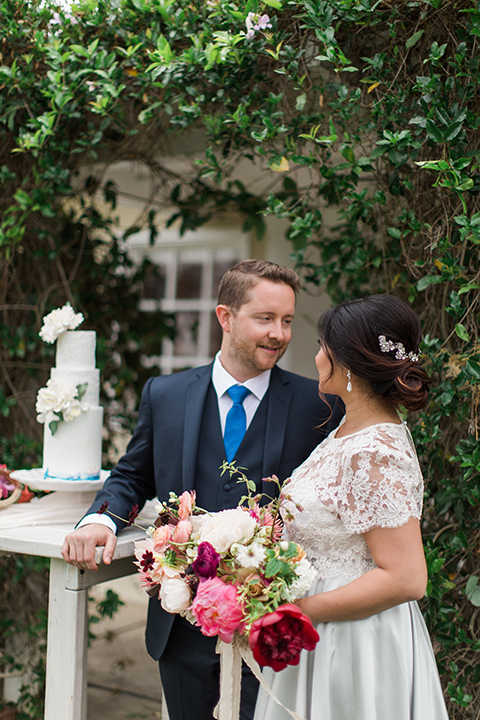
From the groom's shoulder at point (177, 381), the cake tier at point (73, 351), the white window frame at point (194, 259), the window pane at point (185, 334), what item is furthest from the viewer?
the window pane at point (185, 334)

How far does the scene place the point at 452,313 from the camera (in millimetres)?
1855

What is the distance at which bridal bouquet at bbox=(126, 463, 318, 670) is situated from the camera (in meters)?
1.18

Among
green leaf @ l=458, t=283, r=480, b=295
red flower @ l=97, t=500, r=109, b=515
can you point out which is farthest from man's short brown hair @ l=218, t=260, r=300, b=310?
red flower @ l=97, t=500, r=109, b=515

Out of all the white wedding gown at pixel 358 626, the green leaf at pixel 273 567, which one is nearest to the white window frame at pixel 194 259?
the white wedding gown at pixel 358 626

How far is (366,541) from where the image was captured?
55.6 inches

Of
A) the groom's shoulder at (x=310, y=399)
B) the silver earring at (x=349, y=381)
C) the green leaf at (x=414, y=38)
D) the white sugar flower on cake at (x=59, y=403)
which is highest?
the green leaf at (x=414, y=38)

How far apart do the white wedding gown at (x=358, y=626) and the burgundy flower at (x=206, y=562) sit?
25 cm

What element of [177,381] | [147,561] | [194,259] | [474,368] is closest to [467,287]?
[474,368]

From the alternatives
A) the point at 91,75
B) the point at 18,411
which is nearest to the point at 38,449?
the point at 18,411

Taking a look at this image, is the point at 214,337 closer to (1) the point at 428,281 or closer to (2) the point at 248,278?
(2) the point at 248,278

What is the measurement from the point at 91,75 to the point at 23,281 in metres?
1.14

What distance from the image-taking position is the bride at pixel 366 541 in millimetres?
1364

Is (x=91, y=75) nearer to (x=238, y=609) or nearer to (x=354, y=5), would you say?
(x=354, y=5)

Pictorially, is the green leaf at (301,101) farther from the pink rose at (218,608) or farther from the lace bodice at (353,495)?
the pink rose at (218,608)
